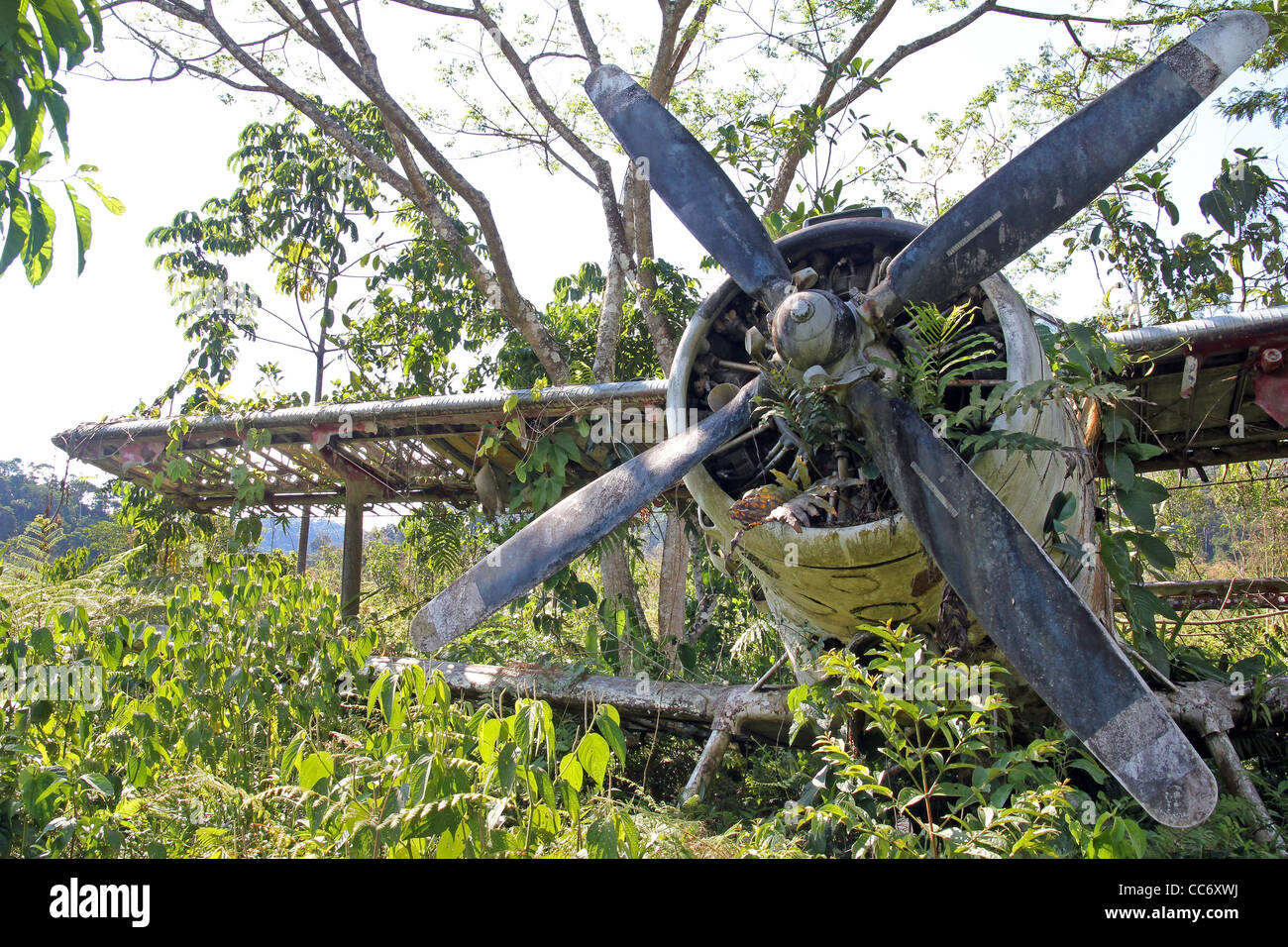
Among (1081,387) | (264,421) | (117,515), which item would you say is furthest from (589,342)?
(1081,387)

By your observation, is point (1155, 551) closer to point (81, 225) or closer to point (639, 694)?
point (639, 694)

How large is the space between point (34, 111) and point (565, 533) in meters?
2.67

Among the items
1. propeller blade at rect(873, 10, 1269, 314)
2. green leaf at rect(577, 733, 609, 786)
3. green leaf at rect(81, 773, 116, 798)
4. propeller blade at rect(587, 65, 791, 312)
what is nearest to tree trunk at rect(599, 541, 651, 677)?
propeller blade at rect(587, 65, 791, 312)

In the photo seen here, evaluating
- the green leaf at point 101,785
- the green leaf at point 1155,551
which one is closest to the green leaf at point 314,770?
the green leaf at point 101,785

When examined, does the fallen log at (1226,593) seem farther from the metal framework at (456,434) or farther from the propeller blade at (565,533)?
the propeller blade at (565,533)

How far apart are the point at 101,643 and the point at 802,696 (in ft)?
12.1

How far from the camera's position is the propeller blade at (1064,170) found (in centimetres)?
404

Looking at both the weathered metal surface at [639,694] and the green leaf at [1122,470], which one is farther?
the weathered metal surface at [639,694]

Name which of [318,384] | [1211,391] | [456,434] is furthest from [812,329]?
[318,384]

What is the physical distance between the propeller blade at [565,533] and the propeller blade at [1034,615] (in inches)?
29.3

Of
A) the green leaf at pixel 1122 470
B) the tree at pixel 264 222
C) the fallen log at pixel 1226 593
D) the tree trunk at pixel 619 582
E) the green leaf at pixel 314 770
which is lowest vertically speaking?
the green leaf at pixel 314 770

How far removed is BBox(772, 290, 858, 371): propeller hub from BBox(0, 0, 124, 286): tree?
2.70 metres

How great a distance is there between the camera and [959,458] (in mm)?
3938
